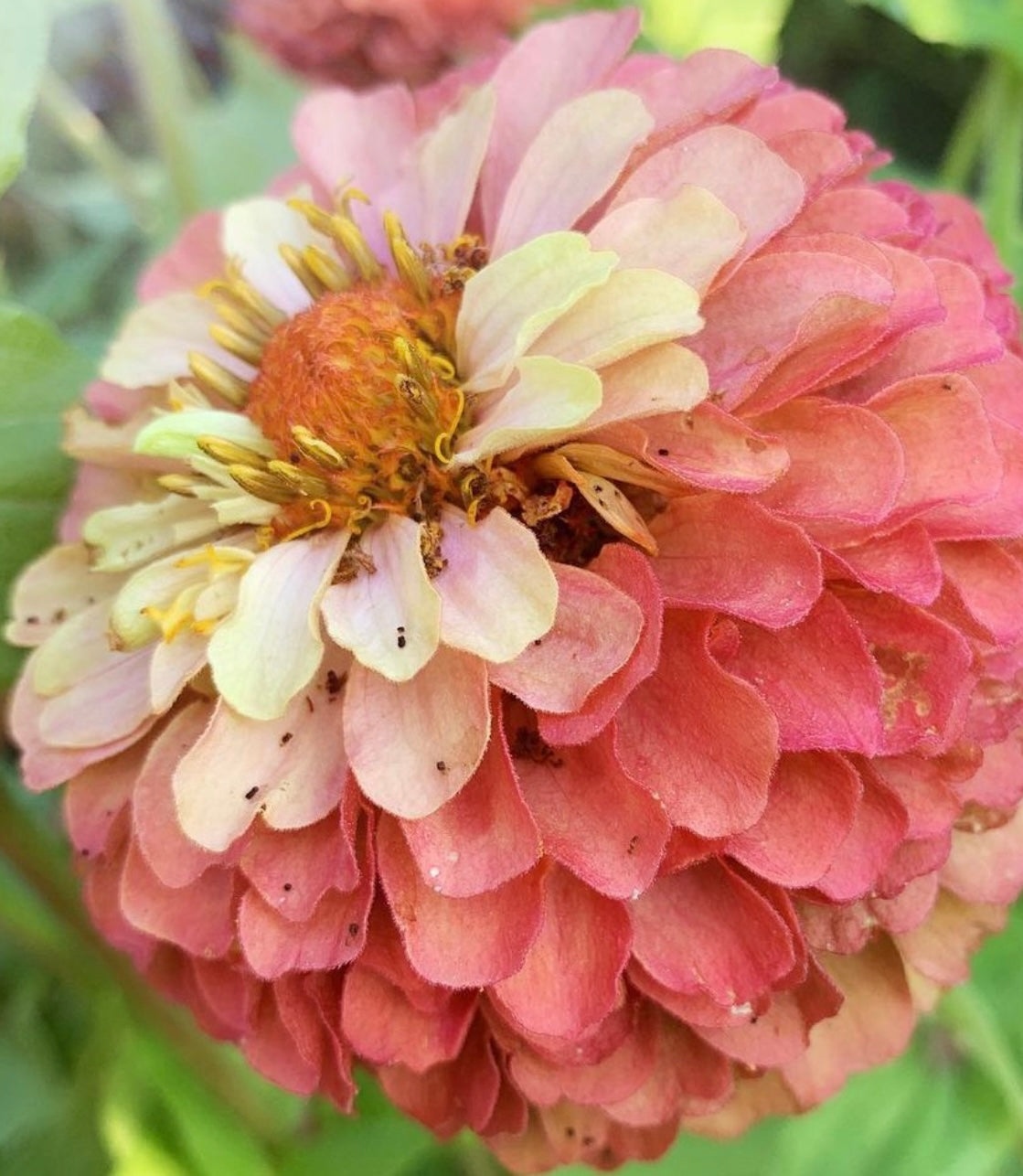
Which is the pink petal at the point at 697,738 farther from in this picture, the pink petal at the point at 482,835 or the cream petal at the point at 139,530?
the cream petal at the point at 139,530

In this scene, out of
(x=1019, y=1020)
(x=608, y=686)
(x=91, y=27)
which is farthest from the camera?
(x=91, y=27)

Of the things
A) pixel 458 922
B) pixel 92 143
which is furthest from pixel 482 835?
pixel 92 143

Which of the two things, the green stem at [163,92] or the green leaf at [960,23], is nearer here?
the green leaf at [960,23]

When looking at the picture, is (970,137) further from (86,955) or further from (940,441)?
(86,955)

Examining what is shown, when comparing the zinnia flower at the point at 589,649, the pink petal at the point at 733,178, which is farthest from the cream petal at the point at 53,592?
the pink petal at the point at 733,178

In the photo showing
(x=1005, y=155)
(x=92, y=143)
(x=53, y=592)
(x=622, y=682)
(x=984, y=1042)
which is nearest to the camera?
(x=622, y=682)

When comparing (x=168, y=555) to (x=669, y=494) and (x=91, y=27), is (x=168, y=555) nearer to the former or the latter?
(x=669, y=494)

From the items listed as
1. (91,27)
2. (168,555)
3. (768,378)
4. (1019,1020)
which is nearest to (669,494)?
(768,378)
